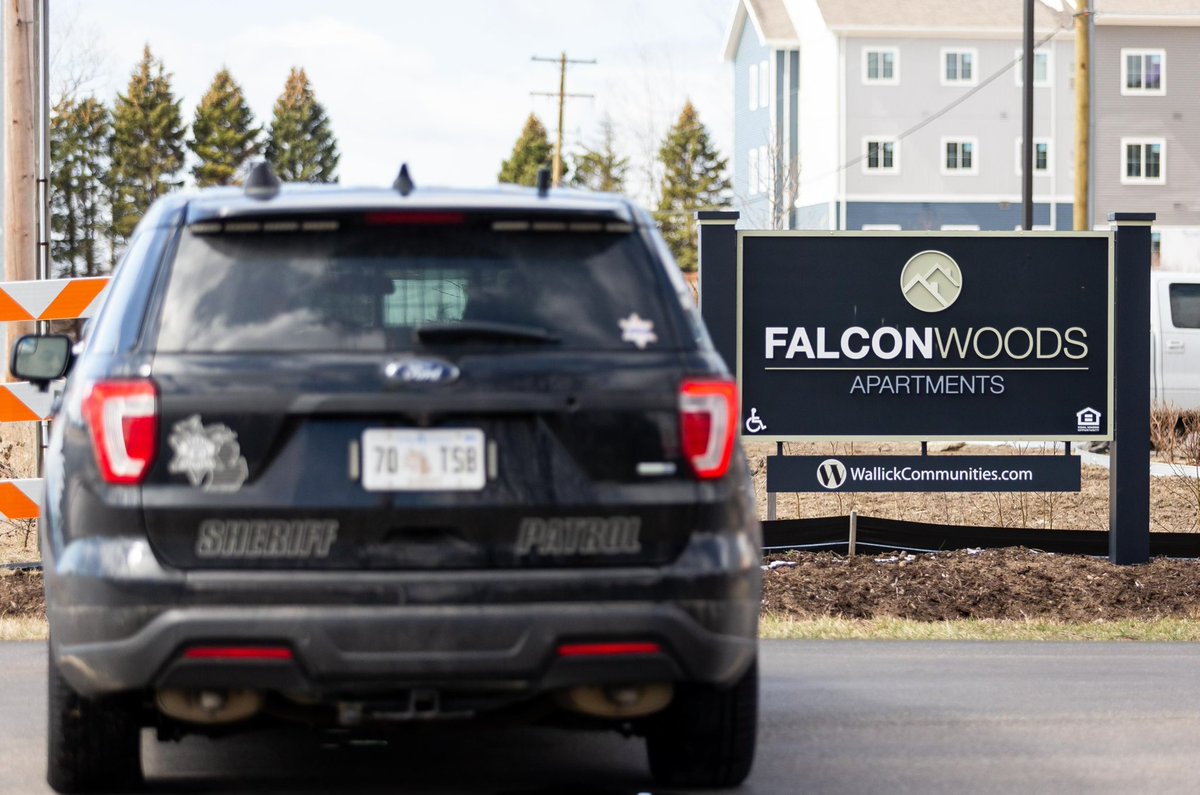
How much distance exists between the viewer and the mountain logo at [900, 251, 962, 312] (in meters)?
12.0

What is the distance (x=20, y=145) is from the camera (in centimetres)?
1482

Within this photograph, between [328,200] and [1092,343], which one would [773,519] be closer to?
[1092,343]

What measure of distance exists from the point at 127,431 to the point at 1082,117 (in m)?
26.3

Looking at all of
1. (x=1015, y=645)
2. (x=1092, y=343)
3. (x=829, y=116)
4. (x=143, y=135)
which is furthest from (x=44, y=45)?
(x=143, y=135)

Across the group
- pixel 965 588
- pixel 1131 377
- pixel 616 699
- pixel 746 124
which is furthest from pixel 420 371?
pixel 746 124

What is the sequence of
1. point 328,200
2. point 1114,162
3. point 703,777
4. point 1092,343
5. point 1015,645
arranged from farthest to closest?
1. point 1114,162
2. point 1092,343
3. point 1015,645
4. point 703,777
5. point 328,200

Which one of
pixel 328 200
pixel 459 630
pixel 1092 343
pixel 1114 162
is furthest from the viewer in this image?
pixel 1114 162

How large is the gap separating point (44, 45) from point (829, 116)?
5002cm

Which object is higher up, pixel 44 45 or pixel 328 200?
pixel 44 45

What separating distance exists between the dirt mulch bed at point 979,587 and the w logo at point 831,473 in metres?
0.51

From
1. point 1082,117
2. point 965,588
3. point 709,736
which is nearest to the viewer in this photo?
point 709,736

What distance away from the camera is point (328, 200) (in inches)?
199

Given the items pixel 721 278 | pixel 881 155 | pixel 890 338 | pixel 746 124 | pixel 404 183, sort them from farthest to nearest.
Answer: pixel 746 124 → pixel 881 155 → pixel 890 338 → pixel 721 278 → pixel 404 183

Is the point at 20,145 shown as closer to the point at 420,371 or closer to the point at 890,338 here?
the point at 890,338
